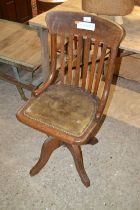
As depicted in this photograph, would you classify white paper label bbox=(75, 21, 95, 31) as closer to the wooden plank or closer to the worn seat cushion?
the worn seat cushion

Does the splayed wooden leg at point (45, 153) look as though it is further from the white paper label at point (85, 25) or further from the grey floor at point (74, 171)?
the white paper label at point (85, 25)

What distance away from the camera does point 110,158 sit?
5.69 ft

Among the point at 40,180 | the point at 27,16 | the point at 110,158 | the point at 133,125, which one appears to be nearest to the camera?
the point at 40,180

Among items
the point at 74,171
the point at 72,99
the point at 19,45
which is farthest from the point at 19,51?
the point at 74,171

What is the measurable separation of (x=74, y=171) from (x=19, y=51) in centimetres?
108

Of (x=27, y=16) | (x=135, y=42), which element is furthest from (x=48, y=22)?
(x=27, y=16)

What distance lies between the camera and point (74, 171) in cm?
167

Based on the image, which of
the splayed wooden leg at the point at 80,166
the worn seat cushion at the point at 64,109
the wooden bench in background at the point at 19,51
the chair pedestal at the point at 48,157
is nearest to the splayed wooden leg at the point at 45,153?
the chair pedestal at the point at 48,157

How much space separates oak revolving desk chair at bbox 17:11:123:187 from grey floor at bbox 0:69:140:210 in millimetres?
124

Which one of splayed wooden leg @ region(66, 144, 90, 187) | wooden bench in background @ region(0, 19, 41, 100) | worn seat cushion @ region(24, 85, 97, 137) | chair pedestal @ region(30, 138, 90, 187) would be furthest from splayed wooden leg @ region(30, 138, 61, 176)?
wooden bench in background @ region(0, 19, 41, 100)

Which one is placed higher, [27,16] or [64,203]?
[27,16]

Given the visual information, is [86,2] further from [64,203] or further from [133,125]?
[64,203]

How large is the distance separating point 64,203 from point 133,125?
0.83 meters

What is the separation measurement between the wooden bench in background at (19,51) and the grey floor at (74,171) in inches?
12.2
